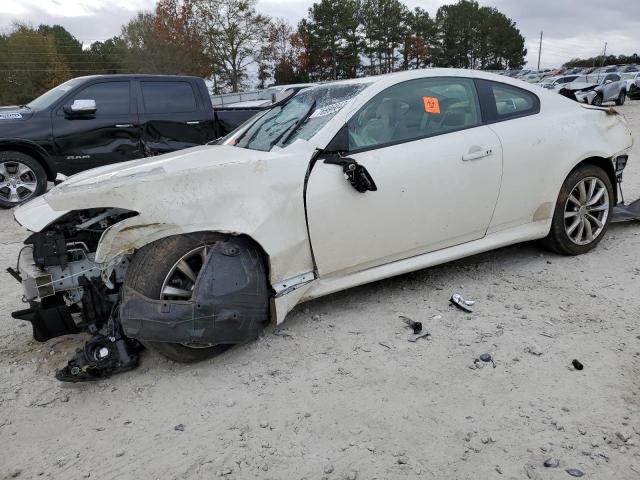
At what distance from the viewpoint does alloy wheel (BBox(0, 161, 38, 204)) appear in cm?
747

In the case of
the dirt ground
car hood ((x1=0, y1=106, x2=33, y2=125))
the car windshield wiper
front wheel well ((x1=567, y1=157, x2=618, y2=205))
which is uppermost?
car hood ((x1=0, y1=106, x2=33, y2=125))

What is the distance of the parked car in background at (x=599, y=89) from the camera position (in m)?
23.2

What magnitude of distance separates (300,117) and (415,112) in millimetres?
835

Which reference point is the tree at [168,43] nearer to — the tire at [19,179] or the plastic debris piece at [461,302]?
the tire at [19,179]

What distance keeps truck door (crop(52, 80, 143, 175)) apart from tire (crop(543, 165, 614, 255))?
19.7ft

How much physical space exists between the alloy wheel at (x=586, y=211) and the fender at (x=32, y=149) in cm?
677

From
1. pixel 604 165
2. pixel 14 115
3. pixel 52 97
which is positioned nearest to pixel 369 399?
pixel 604 165

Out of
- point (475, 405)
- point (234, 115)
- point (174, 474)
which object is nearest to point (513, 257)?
point (475, 405)

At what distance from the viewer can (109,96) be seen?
25.5 ft

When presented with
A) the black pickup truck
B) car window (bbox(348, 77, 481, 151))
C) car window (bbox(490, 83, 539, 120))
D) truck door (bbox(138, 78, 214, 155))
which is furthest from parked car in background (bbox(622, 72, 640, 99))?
car window (bbox(348, 77, 481, 151))

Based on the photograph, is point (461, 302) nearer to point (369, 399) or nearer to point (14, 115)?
point (369, 399)

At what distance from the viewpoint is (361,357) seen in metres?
3.17

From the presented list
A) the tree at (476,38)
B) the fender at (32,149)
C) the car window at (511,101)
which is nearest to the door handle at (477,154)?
the car window at (511,101)

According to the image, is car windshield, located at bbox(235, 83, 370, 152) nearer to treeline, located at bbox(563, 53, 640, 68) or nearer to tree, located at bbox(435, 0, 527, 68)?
tree, located at bbox(435, 0, 527, 68)
